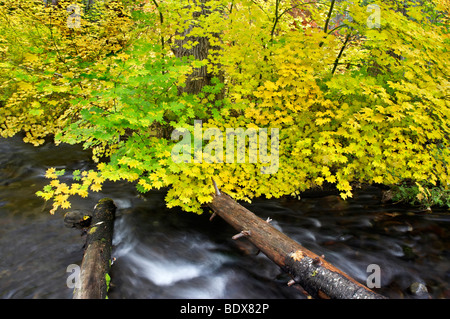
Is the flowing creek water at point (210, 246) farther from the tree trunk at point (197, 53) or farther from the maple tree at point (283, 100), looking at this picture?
the tree trunk at point (197, 53)

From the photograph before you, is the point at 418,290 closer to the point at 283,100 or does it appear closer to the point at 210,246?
the point at 210,246

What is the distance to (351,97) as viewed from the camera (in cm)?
447

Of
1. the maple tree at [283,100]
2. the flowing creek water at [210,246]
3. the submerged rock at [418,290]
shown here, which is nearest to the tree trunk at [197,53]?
the maple tree at [283,100]

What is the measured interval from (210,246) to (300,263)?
1651 mm

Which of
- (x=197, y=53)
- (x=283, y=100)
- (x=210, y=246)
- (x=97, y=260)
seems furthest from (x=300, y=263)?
(x=197, y=53)

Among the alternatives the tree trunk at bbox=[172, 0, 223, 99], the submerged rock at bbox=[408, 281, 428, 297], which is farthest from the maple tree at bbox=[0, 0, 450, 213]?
the submerged rock at bbox=[408, 281, 428, 297]

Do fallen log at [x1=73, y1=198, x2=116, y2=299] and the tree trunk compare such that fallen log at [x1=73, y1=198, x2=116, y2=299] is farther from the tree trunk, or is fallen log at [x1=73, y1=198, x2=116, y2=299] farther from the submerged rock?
the submerged rock

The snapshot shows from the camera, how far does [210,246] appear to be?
4.00 meters

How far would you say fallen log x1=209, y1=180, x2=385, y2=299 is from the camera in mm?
2438

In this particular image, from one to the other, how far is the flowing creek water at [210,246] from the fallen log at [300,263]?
0.64 metres
